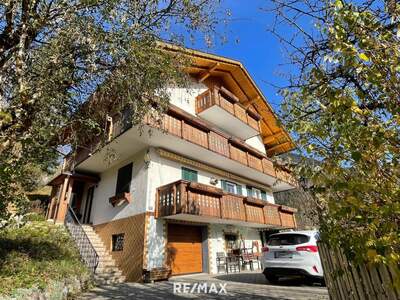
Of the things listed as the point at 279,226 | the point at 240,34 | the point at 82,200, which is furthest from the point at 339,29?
the point at 82,200

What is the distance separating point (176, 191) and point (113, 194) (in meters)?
4.61

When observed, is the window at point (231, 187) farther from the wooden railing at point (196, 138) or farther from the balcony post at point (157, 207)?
the balcony post at point (157, 207)

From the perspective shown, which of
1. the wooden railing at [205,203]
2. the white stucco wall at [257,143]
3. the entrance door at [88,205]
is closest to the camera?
the wooden railing at [205,203]

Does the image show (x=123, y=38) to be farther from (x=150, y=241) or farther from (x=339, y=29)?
(x=150, y=241)

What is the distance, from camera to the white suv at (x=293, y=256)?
761cm

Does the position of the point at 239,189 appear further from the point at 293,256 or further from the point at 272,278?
the point at 293,256

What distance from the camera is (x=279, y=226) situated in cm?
1672

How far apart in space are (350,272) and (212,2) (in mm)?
6602

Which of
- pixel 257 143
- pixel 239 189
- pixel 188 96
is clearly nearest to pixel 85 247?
pixel 188 96

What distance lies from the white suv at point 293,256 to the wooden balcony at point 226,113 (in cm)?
892

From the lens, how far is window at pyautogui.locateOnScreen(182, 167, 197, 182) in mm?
13683

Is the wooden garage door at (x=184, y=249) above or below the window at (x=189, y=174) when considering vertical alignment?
below

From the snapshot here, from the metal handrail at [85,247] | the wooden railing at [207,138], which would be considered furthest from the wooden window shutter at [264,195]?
the metal handrail at [85,247]

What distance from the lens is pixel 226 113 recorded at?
→ 16.2m
